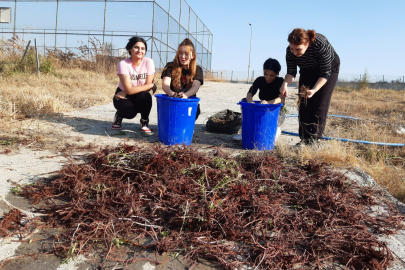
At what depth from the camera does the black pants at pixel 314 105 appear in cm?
388

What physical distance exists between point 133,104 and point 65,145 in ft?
3.88

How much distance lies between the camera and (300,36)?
345 cm

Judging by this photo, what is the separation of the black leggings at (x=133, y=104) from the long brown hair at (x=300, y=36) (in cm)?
211

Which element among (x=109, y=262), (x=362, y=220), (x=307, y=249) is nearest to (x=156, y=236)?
(x=109, y=262)

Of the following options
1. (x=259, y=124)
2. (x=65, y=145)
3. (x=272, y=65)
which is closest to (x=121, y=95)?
(x=65, y=145)

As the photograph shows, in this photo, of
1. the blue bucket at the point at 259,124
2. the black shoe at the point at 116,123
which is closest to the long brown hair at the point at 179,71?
the blue bucket at the point at 259,124

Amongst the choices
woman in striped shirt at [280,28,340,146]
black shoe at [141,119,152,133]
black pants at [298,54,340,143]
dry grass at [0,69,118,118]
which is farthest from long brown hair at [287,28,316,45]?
dry grass at [0,69,118,118]

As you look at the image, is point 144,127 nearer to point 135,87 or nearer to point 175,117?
point 135,87

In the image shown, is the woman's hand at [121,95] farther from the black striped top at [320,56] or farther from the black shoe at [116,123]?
the black striped top at [320,56]

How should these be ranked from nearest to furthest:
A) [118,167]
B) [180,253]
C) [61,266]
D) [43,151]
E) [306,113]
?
1. [61,266]
2. [180,253]
3. [118,167]
4. [43,151]
5. [306,113]

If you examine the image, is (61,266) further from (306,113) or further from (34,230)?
(306,113)

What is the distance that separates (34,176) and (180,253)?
1.68 meters

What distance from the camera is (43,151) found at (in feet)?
11.7

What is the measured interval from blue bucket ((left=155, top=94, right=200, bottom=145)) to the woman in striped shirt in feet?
3.71
